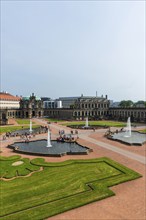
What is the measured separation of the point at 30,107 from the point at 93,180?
13891 cm

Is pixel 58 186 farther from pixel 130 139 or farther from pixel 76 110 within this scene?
pixel 76 110

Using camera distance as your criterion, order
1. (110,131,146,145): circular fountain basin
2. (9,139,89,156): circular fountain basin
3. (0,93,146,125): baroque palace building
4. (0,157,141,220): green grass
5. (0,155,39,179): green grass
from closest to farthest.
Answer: (0,157,141,220): green grass < (0,155,39,179): green grass < (9,139,89,156): circular fountain basin < (110,131,146,145): circular fountain basin < (0,93,146,125): baroque palace building

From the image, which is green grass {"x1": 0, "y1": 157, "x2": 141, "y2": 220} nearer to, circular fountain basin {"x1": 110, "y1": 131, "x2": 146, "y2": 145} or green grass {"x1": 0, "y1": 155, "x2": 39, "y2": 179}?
green grass {"x1": 0, "y1": 155, "x2": 39, "y2": 179}

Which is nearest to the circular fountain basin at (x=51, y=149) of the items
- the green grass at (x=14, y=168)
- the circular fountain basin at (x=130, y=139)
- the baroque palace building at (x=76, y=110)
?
the green grass at (x=14, y=168)

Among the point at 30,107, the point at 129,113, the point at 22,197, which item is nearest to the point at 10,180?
the point at 22,197

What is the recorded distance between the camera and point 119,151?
48.0 metres

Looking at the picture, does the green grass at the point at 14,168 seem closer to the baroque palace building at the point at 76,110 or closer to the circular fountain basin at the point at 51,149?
the circular fountain basin at the point at 51,149

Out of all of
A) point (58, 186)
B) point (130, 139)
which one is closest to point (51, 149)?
point (58, 186)

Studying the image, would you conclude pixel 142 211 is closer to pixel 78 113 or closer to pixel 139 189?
pixel 139 189

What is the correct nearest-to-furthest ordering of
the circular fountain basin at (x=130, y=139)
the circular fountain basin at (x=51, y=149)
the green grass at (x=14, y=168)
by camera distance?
the green grass at (x=14, y=168) < the circular fountain basin at (x=51, y=149) < the circular fountain basin at (x=130, y=139)

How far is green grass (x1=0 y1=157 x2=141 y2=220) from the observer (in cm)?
2301

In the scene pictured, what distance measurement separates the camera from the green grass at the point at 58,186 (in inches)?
906

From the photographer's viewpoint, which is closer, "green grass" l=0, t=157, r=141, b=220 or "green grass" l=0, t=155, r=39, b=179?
"green grass" l=0, t=157, r=141, b=220

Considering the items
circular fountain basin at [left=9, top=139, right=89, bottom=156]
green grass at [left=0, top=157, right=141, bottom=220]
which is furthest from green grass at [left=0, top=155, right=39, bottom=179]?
circular fountain basin at [left=9, top=139, right=89, bottom=156]
